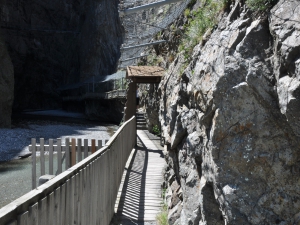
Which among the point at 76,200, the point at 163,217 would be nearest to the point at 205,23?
the point at 163,217

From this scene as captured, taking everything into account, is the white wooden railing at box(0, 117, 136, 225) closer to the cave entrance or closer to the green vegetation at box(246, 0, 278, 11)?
the green vegetation at box(246, 0, 278, 11)

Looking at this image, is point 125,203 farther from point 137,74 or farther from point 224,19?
point 137,74

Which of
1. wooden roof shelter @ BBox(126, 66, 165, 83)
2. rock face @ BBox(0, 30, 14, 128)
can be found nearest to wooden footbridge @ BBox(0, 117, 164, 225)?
wooden roof shelter @ BBox(126, 66, 165, 83)

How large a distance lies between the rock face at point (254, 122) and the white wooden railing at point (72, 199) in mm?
1378

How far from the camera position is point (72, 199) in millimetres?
3453

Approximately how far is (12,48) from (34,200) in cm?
5303

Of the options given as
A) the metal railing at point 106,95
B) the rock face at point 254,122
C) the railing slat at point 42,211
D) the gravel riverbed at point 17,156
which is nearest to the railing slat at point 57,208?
the railing slat at point 42,211

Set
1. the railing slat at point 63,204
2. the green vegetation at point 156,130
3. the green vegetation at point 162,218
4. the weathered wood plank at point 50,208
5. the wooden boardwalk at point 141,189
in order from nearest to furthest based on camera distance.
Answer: the weathered wood plank at point 50,208 → the railing slat at point 63,204 → the green vegetation at point 162,218 → the wooden boardwalk at point 141,189 → the green vegetation at point 156,130

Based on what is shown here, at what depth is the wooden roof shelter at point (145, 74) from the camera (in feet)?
45.2

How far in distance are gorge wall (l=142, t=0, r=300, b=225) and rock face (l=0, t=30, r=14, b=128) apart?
31.7m

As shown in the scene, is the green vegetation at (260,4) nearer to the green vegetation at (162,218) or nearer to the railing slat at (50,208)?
the railing slat at (50,208)

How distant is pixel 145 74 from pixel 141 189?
19.9 ft

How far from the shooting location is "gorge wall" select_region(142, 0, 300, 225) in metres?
3.71

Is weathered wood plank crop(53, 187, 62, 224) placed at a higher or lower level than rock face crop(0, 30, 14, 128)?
lower
